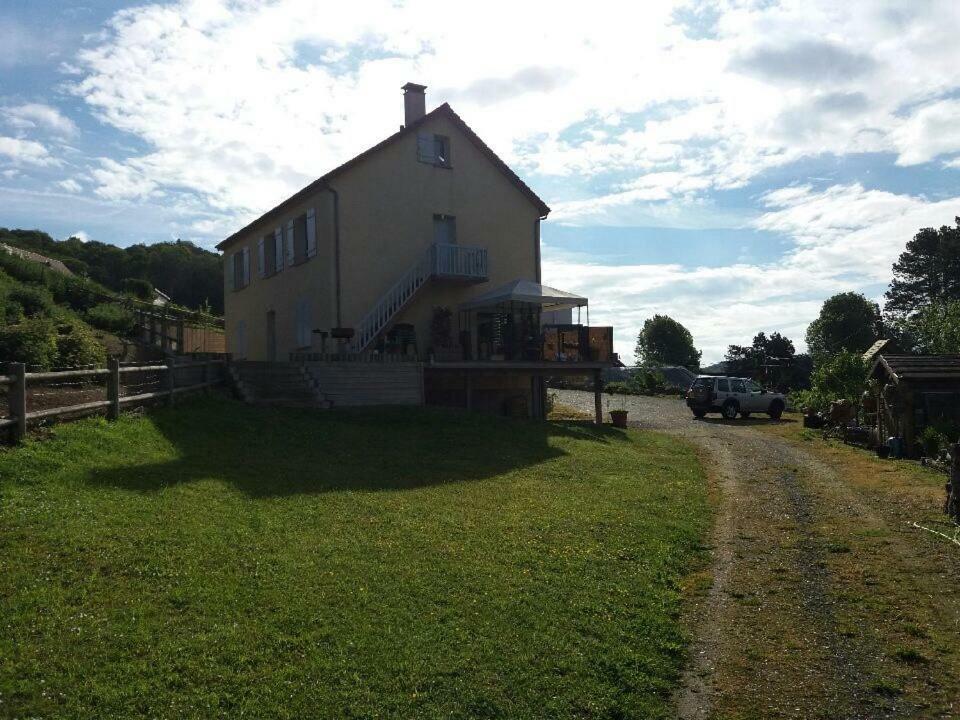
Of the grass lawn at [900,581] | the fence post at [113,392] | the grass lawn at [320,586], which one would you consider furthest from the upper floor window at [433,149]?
the grass lawn at [900,581]

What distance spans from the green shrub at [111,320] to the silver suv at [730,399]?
68.3 ft

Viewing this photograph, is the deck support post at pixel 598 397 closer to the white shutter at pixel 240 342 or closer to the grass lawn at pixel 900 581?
the grass lawn at pixel 900 581

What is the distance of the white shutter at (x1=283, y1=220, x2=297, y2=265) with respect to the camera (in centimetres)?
2500

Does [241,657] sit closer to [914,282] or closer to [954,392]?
[954,392]

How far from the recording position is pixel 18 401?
10023 millimetres

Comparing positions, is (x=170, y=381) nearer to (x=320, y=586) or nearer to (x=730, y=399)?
(x=320, y=586)

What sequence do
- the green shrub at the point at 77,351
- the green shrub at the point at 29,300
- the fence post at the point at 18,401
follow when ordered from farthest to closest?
the green shrub at the point at 29,300, the green shrub at the point at 77,351, the fence post at the point at 18,401

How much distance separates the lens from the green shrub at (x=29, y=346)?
15.9 m

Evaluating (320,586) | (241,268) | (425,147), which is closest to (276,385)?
(425,147)

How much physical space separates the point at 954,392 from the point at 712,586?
46.7ft

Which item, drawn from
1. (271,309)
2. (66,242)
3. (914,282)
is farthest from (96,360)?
(914,282)

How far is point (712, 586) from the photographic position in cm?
784

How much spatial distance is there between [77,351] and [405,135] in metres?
11.4

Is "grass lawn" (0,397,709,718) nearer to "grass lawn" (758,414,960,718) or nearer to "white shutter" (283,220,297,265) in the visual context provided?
"grass lawn" (758,414,960,718)
